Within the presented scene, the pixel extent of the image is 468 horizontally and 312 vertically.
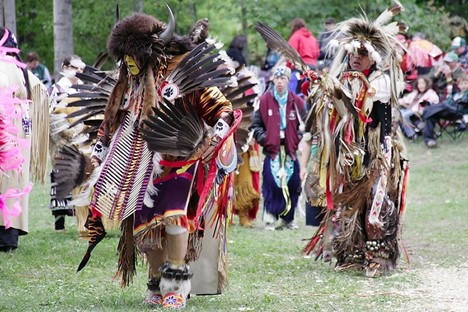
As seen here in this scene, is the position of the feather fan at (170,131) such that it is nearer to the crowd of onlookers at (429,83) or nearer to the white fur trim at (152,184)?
the white fur trim at (152,184)

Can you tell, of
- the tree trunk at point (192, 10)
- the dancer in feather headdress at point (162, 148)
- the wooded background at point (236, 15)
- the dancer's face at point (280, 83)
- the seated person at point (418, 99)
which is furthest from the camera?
the tree trunk at point (192, 10)

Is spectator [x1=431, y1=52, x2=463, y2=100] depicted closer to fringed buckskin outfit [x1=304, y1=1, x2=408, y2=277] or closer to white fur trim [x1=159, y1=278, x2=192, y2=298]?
fringed buckskin outfit [x1=304, y1=1, x2=408, y2=277]

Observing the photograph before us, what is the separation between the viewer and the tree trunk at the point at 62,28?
45.6ft

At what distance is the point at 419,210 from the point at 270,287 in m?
6.07

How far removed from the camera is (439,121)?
734 inches

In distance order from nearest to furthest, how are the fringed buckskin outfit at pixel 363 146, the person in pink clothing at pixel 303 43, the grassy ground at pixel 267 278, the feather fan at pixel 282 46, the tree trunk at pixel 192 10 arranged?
the grassy ground at pixel 267 278 → the feather fan at pixel 282 46 → the fringed buckskin outfit at pixel 363 146 → the person in pink clothing at pixel 303 43 → the tree trunk at pixel 192 10

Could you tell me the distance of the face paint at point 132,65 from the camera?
20.6 feet

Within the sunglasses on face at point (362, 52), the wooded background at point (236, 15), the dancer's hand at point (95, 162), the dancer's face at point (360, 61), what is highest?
the wooded background at point (236, 15)

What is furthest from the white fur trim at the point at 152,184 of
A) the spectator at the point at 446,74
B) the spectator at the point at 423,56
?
the spectator at the point at 423,56

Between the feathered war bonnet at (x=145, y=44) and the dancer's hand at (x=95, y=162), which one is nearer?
the feathered war bonnet at (x=145, y=44)

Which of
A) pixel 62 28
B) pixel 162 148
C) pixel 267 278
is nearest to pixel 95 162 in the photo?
pixel 162 148

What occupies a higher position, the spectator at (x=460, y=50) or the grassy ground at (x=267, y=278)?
the spectator at (x=460, y=50)

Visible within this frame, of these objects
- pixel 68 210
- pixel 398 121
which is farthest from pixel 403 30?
pixel 68 210

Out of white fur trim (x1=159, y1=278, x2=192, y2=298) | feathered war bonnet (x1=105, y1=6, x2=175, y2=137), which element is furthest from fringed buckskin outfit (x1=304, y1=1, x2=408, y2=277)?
white fur trim (x1=159, y1=278, x2=192, y2=298)
